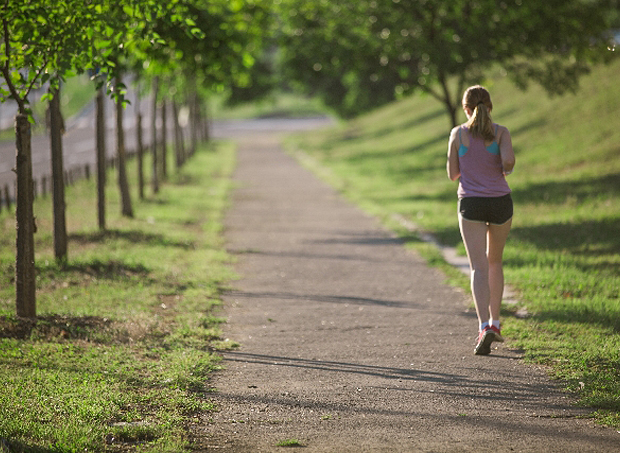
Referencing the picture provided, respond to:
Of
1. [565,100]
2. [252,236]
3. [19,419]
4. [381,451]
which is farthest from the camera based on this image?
[565,100]

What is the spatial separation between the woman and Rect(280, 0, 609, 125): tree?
28.3ft

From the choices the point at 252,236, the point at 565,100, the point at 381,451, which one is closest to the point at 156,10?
the point at 381,451

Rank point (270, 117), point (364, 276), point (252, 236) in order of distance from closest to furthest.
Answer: point (364, 276), point (252, 236), point (270, 117)

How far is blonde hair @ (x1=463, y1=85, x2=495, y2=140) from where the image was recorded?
6039 mm

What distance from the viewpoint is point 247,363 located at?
5.91 metres

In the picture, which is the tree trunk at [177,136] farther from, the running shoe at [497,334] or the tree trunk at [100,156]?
the running shoe at [497,334]

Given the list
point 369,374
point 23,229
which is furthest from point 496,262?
point 23,229

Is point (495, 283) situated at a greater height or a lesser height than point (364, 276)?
greater

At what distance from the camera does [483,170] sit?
6152mm

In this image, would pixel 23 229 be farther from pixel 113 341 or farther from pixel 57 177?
pixel 57 177

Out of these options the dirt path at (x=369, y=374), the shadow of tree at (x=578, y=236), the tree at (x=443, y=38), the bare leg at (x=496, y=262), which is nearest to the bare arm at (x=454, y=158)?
the bare leg at (x=496, y=262)

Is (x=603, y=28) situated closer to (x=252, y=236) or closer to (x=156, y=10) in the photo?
(x=252, y=236)

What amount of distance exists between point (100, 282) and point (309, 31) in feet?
31.2

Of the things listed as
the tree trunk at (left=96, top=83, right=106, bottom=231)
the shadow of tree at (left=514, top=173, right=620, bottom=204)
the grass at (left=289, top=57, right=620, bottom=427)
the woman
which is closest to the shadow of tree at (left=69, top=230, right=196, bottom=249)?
the tree trunk at (left=96, top=83, right=106, bottom=231)
